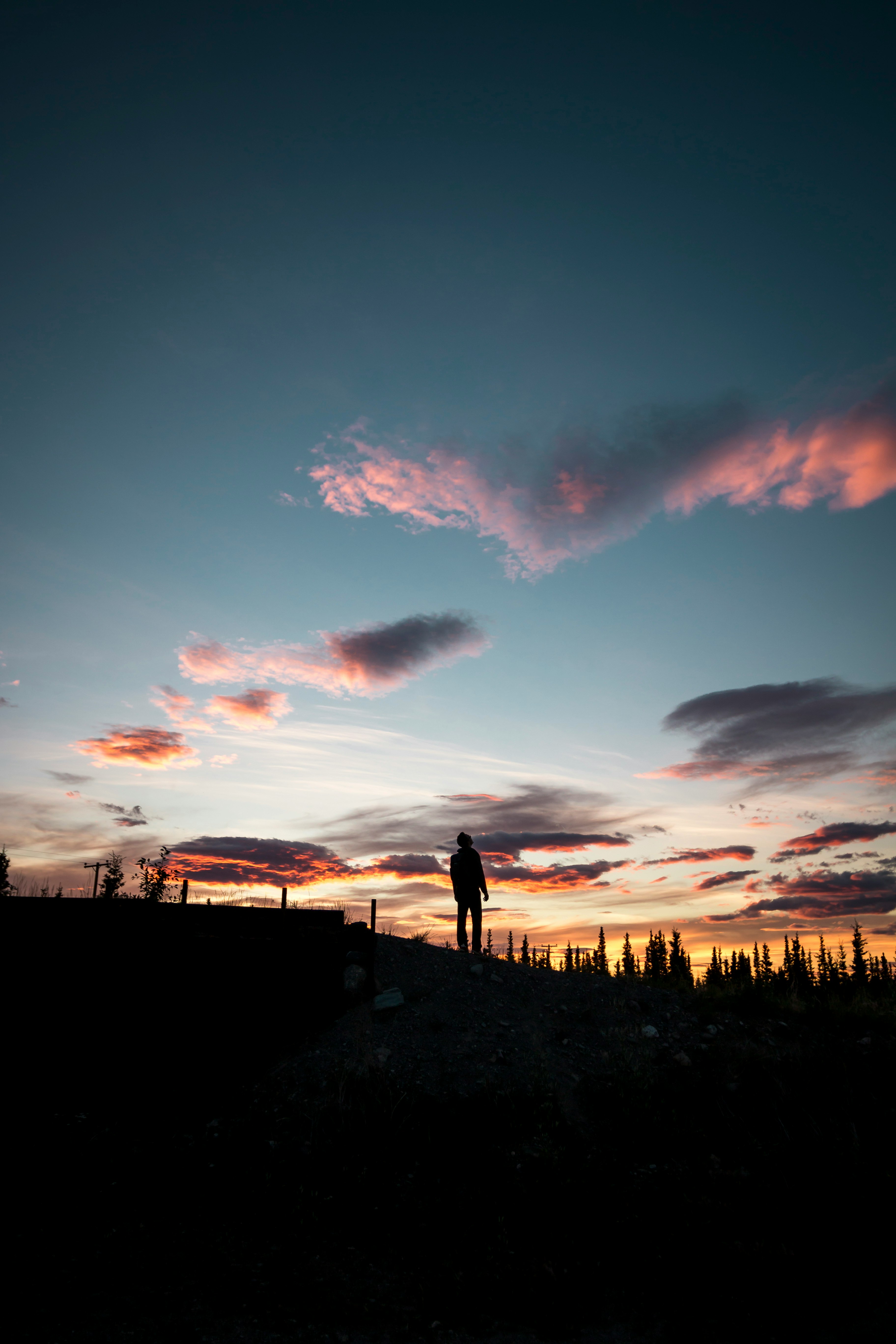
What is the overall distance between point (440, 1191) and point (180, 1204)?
3.49 meters

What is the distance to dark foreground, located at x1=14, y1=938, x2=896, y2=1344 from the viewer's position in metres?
7.47

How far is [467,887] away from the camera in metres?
18.6

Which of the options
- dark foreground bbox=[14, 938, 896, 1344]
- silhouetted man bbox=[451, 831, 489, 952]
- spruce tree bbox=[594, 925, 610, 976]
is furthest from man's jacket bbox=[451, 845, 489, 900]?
spruce tree bbox=[594, 925, 610, 976]

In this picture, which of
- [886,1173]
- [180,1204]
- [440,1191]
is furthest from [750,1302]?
[180,1204]

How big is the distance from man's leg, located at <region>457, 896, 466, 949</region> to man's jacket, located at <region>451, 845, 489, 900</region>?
0.59ft

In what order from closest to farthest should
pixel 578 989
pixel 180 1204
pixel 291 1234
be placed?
pixel 291 1234 → pixel 180 1204 → pixel 578 989

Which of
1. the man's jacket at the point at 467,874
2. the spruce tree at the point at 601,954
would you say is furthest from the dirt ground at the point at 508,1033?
the spruce tree at the point at 601,954

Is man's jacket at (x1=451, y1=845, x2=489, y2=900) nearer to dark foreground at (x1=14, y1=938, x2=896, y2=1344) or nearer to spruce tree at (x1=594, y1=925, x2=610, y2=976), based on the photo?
dark foreground at (x1=14, y1=938, x2=896, y2=1344)

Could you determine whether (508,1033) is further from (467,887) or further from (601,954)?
(601,954)

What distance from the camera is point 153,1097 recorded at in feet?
41.4

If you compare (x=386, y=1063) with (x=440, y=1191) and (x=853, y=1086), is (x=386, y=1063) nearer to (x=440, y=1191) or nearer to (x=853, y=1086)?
(x=440, y=1191)

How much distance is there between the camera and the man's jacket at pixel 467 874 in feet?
60.9

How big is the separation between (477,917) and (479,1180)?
8.52m

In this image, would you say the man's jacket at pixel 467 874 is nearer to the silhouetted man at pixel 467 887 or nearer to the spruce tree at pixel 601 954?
the silhouetted man at pixel 467 887
